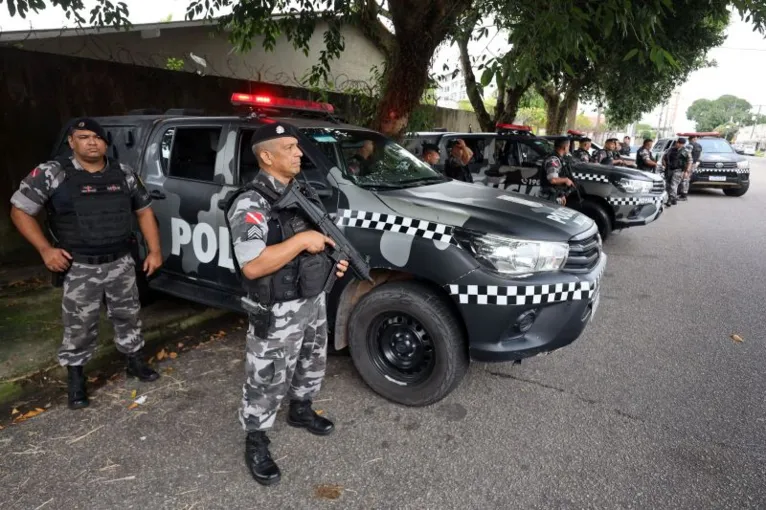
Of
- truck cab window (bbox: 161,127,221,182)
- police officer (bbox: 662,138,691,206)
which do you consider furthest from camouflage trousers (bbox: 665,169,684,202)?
truck cab window (bbox: 161,127,221,182)

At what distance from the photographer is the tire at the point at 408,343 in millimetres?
2668

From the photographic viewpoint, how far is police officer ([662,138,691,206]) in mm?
11477

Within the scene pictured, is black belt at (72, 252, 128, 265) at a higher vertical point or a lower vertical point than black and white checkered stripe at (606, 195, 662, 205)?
higher

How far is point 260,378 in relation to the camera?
2248 millimetres

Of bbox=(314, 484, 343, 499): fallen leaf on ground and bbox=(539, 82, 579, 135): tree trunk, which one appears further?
bbox=(539, 82, 579, 135): tree trunk

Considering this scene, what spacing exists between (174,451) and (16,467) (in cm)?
71

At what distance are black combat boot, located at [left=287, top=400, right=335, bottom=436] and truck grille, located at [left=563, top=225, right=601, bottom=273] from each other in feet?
5.28

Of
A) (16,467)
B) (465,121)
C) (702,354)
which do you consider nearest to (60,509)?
(16,467)

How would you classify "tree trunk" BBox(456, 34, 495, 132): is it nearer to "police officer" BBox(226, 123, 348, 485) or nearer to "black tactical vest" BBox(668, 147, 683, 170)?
"black tactical vest" BBox(668, 147, 683, 170)

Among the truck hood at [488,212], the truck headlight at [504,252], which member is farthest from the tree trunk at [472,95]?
the truck headlight at [504,252]

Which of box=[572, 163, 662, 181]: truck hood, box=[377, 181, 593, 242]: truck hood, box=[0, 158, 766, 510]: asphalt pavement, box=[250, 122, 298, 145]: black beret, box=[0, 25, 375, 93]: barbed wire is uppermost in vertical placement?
box=[0, 25, 375, 93]: barbed wire

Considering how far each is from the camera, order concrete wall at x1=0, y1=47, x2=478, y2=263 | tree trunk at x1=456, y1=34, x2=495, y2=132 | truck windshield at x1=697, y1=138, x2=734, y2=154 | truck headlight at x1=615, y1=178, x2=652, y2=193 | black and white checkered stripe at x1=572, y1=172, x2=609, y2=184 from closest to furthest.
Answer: concrete wall at x1=0, y1=47, x2=478, y2=263 < truck headlight at x1=615, y1=178, x2=652, y2=193 < black and white checkered stripe at x1=572, y1=172, x2=609, y2=184 < tree trunk at x1=456, y1=34, x2=495, y2=132 < truck windshield at x1=697, y1=138, x2=734, y2=154

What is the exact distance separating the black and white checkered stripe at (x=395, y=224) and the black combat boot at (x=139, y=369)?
5.25 feet

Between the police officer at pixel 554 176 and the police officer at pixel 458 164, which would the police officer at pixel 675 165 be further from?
the police officer at pixel 458 164
